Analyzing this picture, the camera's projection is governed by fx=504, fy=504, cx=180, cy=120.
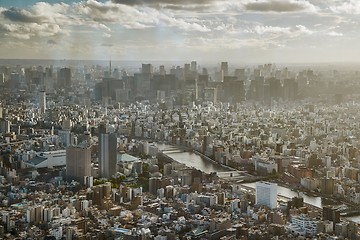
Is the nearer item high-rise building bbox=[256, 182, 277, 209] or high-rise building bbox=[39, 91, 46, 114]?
high-rise building bbox=[256, 182, 277, 209]

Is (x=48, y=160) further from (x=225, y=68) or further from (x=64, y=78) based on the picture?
(x=225, y=68)

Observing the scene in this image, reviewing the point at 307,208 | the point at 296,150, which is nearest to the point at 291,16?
the point at 296,150

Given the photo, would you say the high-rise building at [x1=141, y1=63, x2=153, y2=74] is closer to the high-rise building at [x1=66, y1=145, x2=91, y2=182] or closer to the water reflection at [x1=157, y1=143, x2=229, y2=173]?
the water reflection at [x1=157, y1=143, x2=229, y2=173]

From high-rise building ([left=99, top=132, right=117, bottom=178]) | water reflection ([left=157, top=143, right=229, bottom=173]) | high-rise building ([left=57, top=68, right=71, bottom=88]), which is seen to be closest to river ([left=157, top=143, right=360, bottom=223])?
water reflection ([left=157, top=143, right=229, bottom=173])

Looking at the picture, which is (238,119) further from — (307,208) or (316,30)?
(307,208)

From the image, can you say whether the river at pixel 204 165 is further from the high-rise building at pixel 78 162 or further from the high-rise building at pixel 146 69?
the high-rise building at pixel 78 162

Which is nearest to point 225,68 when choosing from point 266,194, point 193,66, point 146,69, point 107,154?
point 193,66
